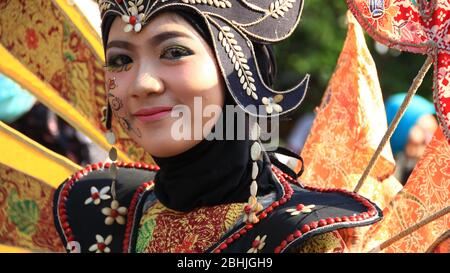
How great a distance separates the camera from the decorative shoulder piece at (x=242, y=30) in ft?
7.59

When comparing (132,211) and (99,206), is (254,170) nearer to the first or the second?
(132,211)

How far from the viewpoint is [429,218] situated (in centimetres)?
230

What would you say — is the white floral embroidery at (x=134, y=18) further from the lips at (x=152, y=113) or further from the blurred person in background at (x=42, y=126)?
the blurred person in background at (x=42, y=126)

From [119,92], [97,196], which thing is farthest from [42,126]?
[119,92]

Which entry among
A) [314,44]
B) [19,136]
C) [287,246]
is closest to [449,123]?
[287,246]

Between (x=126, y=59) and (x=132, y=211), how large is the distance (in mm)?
500

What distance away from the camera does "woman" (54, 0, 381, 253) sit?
90.0 inches

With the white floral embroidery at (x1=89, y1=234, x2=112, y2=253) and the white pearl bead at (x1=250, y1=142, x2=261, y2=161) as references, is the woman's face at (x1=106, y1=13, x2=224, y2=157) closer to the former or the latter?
the white pearl bead at (x1=250, y1=142, x2=261, y2=161)

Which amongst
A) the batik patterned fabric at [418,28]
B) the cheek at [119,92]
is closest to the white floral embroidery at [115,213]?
the cheek at [119,92]

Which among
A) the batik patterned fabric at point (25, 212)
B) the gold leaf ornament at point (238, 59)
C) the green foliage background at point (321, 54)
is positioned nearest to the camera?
the gold leaf ornament at point (238, 59)

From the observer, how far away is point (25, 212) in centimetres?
314

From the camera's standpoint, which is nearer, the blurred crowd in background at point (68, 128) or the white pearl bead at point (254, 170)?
the white pearl bead at point (254, 170)

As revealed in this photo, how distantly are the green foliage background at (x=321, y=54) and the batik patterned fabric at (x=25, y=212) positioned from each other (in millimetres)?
5794

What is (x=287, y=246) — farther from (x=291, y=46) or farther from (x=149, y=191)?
(x=291, y=46)
